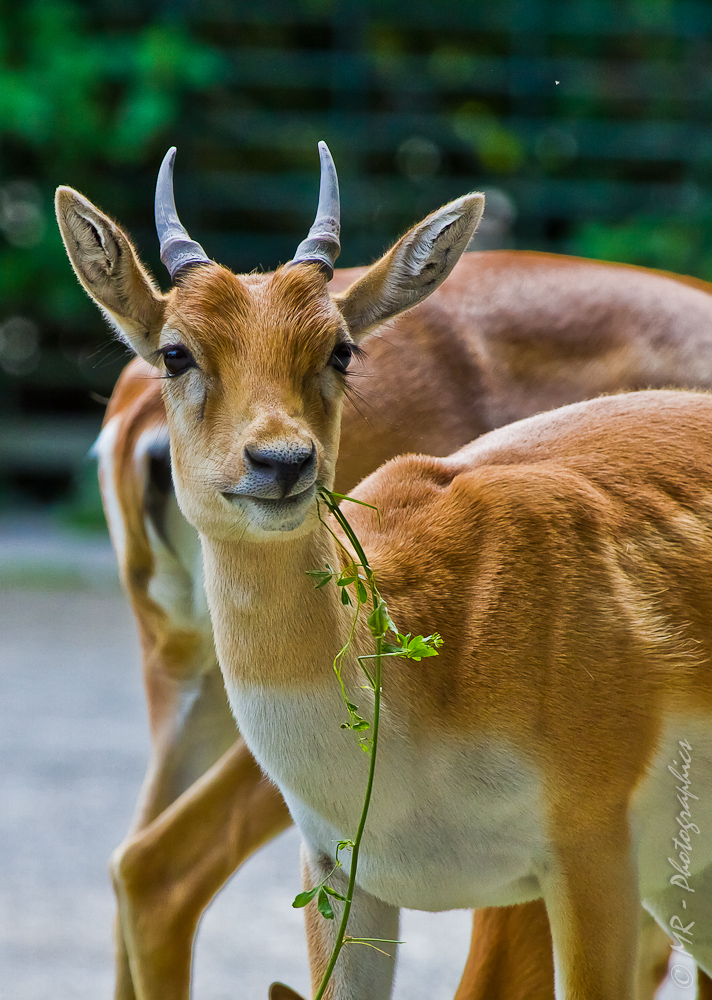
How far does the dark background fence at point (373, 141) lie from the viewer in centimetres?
980

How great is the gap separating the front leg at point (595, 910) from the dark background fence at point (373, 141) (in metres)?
8.07

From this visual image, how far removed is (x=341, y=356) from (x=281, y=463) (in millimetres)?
344

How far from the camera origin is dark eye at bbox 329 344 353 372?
2143 millimetres

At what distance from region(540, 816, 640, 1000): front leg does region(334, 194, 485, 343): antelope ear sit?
0.91 metres

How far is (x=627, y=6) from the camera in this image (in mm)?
9891

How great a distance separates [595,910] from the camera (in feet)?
6.65

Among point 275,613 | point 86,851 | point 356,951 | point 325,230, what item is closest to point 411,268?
point 325,230

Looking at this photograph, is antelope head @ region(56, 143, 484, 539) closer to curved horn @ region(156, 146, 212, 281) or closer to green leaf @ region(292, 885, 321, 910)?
curved horn @ region(156, 146, 212, 281)

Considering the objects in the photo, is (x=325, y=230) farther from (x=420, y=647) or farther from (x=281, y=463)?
(x=420, y=647)

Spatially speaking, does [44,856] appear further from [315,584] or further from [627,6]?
[627,6]

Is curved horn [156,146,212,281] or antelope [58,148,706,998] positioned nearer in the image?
antelope [58,148,706,998]

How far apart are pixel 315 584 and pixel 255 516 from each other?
0.21m

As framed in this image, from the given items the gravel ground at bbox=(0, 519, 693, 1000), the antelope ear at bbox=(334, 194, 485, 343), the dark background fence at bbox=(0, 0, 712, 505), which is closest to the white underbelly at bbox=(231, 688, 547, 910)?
the antelope ear at bbox=(334, 194, 485, 343)

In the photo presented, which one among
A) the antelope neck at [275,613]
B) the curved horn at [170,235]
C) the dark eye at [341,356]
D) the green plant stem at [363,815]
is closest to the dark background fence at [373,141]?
the curved horn at [170,235]
